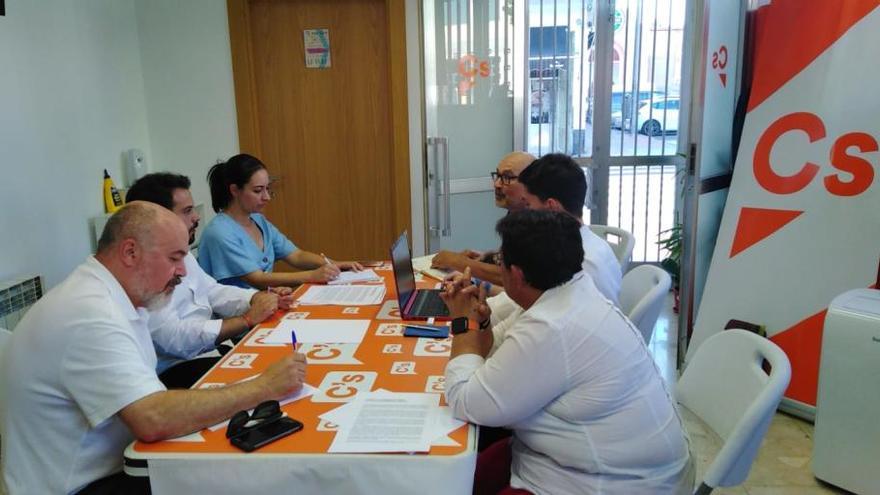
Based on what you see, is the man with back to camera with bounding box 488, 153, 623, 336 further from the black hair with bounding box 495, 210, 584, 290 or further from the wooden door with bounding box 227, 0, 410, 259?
the wooden door with bounding box 227, 0, 410, 259

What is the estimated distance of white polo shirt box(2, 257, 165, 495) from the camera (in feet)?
4.22

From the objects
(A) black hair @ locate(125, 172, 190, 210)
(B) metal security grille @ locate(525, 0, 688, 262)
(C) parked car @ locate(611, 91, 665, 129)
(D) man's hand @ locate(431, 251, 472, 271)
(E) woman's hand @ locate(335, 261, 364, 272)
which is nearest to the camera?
(A) black hair @ locate(125, 172, 190, 210)

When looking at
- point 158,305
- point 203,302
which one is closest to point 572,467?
point 158,305

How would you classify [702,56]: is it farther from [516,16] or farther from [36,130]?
[36,130]

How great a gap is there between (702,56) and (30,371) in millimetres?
2840

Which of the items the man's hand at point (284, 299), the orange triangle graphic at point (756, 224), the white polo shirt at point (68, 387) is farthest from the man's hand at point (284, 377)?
the orange triangle graphic at point (756, 224)

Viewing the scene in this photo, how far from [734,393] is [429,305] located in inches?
41.5

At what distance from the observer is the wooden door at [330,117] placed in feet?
13.1

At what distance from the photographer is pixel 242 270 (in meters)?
2.59

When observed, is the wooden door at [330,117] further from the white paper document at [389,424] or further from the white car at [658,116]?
the white paper document at [389,424]

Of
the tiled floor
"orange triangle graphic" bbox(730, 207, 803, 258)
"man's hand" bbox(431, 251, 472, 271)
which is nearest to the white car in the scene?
"orange triangle graphic" bbox(730, 207, 803, 258)

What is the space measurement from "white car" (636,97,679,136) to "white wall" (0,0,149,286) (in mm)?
3546

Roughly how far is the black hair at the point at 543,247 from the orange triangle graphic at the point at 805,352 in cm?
179

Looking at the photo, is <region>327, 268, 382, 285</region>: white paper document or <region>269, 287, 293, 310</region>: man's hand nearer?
<region>269, 287, 293, 310</region>: man's hand
